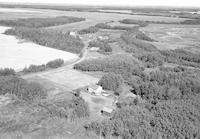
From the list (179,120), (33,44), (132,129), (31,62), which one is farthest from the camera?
(33,44)

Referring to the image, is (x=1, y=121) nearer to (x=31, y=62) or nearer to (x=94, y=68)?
(x=94, y=68)

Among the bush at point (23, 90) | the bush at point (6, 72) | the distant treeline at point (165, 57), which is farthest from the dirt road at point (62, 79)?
the distant treeline at point (165, 57)

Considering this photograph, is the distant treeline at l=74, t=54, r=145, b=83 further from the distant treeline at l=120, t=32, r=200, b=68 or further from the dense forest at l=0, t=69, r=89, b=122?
the dense forest at l=0, t=69, r=89, b=122

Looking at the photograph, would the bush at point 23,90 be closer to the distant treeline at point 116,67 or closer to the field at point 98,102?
the field at point 98,102

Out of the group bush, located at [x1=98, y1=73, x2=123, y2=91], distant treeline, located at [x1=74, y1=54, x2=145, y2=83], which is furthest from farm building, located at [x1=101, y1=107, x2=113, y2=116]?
distant treeline, located at [x1=74, y1=54, x2=145, y2=83]

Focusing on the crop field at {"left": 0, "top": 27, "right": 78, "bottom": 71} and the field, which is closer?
the field

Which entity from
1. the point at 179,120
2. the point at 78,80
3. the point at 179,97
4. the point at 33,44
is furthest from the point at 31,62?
the point at 179,120

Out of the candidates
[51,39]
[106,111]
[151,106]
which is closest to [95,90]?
[106,111]

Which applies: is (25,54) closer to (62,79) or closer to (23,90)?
(62,79)
